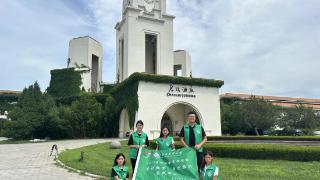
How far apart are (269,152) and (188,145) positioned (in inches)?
287

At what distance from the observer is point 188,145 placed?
285 inches

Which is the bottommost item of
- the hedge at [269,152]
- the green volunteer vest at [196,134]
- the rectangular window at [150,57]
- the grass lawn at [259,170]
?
the grass lawn at [259,170]

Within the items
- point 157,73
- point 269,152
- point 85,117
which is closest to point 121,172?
point 269,152

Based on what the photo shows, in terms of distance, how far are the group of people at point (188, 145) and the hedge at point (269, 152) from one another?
23.0 ft

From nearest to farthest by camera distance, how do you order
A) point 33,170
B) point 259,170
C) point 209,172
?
point 209,172
point 259,170
point 33,170

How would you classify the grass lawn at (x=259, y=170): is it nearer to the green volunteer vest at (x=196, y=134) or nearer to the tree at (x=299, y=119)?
the green volunteer vest at (x=196, y=134)

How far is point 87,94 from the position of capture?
3281cm

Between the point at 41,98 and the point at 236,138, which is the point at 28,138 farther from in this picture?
the point at 236,138

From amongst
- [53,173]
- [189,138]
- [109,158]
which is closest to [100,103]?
[109,158]

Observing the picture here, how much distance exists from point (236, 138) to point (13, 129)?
19808 millimetres

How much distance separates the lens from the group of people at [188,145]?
6414 millimetres

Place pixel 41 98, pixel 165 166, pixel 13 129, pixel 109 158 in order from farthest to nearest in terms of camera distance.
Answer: pixel 41 98 → pixel 13 129 → pixel 109 158 → pixel 165 166

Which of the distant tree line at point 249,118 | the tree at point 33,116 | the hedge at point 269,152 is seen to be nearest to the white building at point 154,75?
the tree at point 33,116

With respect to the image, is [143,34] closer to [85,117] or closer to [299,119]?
[85,117]
